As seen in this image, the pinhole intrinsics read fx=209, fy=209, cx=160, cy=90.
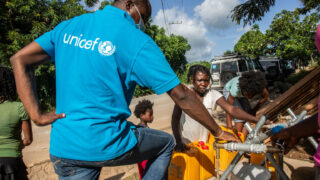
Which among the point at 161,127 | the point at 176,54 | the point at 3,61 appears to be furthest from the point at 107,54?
the point at 176,54

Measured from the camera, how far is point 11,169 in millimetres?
1767

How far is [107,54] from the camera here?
1.07 m

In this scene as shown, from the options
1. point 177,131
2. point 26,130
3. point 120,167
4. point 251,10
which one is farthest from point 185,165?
point 251,10

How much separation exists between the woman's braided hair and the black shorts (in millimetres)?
524

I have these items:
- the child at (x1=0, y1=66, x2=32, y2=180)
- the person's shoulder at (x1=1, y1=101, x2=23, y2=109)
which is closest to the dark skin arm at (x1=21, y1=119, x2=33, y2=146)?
the child at (x1=0, y1=66, x2=32, y2=180)

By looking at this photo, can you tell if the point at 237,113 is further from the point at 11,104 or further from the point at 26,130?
the point at 11,104

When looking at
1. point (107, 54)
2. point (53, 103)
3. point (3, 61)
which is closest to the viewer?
point (107, 54)

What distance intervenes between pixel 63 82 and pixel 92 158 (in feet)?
1.44

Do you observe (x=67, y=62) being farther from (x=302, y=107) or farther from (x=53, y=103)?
(x=53, y=103)

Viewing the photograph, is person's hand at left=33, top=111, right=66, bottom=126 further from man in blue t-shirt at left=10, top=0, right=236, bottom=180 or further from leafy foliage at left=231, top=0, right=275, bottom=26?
leafy foliage at left=231, top=0, right=275, bottom=26

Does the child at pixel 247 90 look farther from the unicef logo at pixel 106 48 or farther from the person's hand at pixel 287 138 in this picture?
the unicef logo at pixel 106 48

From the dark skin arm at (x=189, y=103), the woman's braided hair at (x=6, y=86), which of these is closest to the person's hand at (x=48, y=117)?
the dark skin arm at (x=189, y=103)

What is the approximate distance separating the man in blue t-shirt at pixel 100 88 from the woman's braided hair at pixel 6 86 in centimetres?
86

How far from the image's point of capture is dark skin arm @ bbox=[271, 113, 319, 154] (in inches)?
47.9
